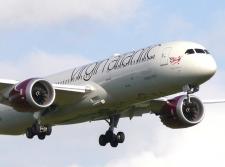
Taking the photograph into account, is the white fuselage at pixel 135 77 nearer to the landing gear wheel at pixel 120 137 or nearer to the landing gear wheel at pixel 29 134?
the landing gear wheel at pixel 29 134

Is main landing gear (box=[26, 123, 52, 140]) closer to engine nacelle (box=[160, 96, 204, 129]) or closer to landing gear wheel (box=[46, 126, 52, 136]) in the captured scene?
landing gear wheel (box=[46, 126, 52, 136])

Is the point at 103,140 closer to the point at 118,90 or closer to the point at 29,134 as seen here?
→ the point at 29,134

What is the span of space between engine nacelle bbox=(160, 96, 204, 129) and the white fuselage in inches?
171

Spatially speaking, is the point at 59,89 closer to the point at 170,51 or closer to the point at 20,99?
the point at 20,99

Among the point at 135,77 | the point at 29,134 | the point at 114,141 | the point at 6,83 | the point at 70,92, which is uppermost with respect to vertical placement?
the point at 6,83

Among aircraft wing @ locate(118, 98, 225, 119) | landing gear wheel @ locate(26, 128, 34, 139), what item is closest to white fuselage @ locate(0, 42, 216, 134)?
landing gear wheel @ locate(26, 128, 34, 139)

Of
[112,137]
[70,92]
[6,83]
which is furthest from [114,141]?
[6,83]

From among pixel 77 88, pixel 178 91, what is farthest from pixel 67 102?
pixel 178 91

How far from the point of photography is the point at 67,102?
7350 centimetres

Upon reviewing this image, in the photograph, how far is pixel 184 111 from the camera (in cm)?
7681

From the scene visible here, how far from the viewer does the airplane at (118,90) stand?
229 ft

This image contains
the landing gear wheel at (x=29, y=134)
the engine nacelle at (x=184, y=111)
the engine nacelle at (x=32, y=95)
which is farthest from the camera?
the engine nacelle at (x=184, y=111)

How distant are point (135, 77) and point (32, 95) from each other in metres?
6.74

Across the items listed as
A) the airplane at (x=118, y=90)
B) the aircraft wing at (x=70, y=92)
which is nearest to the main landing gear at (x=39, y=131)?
the airplane at (x=118, y=90)
